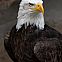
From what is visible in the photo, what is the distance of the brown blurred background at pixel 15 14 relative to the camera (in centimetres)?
529

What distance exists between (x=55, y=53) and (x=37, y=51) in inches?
8.8

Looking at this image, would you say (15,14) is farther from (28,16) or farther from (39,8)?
(39,8)

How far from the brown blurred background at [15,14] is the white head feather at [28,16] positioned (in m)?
1.65

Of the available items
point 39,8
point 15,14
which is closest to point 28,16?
point 39,8

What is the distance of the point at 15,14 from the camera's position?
18.7 feet

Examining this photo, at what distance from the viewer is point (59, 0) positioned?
607 cm

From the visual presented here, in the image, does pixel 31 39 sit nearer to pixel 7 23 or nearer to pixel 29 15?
pixel 29 15

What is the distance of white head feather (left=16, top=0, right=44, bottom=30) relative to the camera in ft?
10.8

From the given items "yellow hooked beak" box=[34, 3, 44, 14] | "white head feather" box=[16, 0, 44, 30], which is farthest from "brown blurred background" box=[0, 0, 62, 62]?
"yellow hooked beak" box=[34, 3, 44, 14]

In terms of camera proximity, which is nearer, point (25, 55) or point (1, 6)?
point (25, 55)

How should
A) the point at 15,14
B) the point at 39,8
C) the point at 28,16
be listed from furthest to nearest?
1. the point at 15,14
2. the point at 28,16
3. the point at 39,8

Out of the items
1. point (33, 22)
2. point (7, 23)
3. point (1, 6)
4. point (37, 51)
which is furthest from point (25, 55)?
point (1, 6)

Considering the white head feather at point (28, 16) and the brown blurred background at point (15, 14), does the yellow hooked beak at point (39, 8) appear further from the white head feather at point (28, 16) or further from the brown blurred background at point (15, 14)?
→ the brown blurred background at point (15, 14)

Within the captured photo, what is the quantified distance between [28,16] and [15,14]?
7.74 feet
